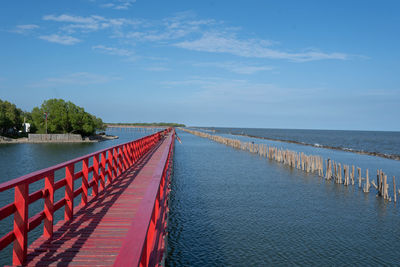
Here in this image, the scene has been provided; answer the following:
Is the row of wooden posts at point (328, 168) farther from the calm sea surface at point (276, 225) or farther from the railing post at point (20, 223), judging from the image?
the railing post at point (20, 223)

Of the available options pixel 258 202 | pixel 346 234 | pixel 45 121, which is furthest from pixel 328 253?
pixel 45 121

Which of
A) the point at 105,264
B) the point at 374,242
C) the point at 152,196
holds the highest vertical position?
the point at 152,196

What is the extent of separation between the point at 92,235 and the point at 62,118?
79.2 m

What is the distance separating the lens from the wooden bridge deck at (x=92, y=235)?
16.6 ft

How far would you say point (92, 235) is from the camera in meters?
6.18

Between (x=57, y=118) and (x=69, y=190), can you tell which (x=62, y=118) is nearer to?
(x=57, y=118)

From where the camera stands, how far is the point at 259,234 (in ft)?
39.3

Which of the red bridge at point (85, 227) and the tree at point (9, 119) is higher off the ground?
the tree at point (9, 119)

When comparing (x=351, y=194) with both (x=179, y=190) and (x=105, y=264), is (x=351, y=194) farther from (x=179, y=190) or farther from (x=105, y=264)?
(x=105, y=264)

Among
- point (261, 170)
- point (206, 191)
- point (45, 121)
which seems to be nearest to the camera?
point (206, 191)

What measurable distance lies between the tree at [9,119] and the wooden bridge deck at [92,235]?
7321cm

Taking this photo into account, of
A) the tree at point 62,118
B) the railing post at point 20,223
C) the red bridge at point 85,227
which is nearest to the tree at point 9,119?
the tree at point 62,118

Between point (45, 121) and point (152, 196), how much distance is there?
8427cm

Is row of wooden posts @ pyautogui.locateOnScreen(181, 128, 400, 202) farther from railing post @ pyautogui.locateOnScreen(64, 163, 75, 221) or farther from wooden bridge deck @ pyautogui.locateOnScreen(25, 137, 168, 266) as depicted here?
railing post @ pyautogui.locateOnScreen(64, 163, 75, 221)
